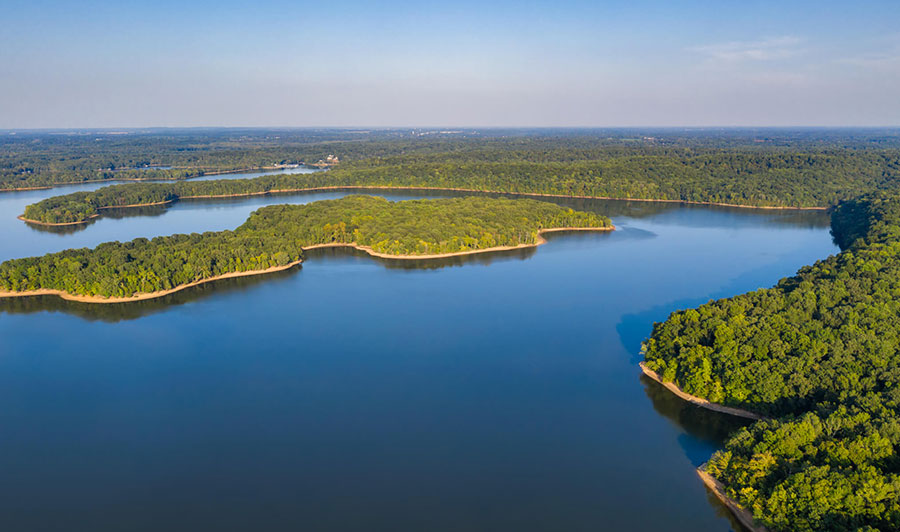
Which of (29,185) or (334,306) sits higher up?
(29,185)

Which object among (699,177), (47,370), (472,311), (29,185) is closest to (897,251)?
(472,311)

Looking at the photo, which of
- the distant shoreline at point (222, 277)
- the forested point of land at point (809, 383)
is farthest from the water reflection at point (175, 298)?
the forested point of land at point (809, 383)

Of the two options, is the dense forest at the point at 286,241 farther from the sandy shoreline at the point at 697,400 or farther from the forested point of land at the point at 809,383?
the forested point of land at the point at 809,383

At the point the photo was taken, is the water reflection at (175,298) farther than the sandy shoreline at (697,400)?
Yes

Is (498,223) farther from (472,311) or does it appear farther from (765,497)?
(765,497)

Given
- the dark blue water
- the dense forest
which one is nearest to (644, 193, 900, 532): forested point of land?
the dark blue water

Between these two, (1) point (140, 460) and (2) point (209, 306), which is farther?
(2) point (209, 306)

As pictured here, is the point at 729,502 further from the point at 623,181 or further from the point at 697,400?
the point at 623,181
